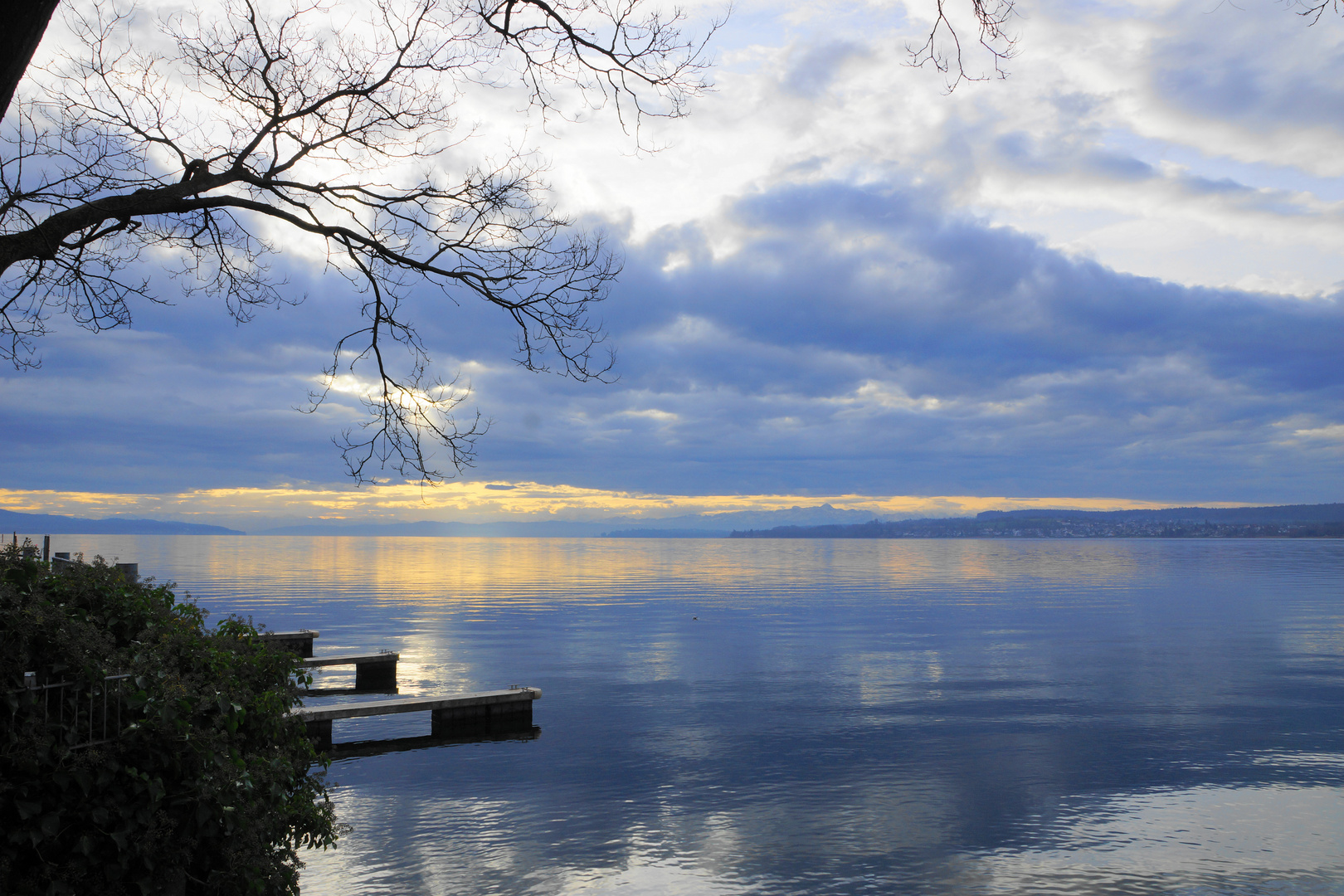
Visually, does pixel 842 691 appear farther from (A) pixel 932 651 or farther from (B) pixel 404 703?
(B) pixel 404 703

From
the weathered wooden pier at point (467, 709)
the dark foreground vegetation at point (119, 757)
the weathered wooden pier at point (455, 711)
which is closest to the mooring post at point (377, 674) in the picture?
the weathered wooden pier at point (455, 711)

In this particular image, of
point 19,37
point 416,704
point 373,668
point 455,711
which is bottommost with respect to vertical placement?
point 373,668

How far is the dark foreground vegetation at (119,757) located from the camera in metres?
5.40

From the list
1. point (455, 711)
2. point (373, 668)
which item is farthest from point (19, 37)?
point (373, 668)

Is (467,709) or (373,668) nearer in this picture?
(467,709)

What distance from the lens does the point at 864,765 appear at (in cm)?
1623

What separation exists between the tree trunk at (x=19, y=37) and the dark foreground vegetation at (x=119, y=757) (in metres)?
3.17

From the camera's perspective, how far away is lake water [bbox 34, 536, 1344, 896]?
435 inches

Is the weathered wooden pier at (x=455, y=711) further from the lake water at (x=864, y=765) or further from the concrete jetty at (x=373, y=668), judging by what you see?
the concrete jetty at (x=373, y=668)

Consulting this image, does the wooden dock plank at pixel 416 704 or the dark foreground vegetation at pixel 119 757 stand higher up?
the dark foreground vegetation at pixel 119 757

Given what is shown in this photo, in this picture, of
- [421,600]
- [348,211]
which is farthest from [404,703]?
[421,600]

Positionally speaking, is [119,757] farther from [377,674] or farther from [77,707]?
[377,674]

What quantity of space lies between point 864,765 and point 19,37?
51.4 ft

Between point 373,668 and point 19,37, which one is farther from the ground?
point 19,37
